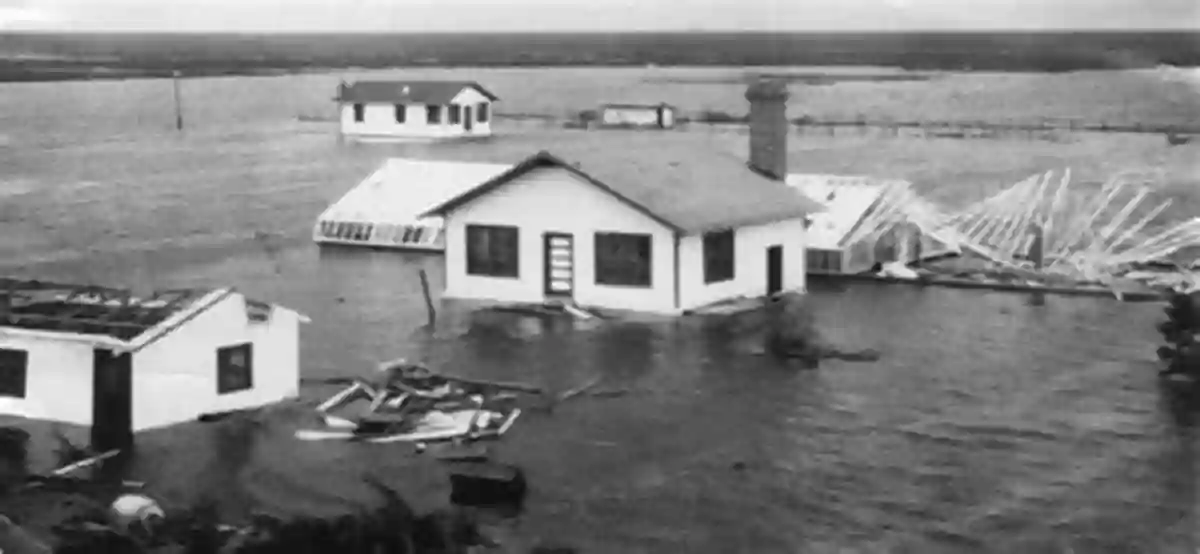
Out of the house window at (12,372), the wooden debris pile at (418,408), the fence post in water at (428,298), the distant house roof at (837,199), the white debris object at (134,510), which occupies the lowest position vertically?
the white debris object at (134,510)

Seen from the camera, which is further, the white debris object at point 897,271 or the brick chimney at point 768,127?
the white debris object at point 897,271

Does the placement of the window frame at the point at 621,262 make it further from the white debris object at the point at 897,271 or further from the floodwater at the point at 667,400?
the white debris object at the point at 897,271

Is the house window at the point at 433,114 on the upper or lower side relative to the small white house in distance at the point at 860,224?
upper

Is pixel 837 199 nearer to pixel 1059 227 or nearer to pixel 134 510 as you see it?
pixel 1059 227

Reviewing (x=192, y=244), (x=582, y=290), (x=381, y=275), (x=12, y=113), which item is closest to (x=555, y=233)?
(x=582, y=290)

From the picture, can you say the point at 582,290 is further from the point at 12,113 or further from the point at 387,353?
the point at 12,113

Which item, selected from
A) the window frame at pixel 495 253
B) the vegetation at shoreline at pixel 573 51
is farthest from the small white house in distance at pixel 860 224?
the window frame at pixel 495 253

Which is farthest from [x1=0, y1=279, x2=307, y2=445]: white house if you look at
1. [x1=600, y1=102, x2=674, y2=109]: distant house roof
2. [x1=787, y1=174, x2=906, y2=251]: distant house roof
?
[x1=787, y1=174, x2=906, y2=251]: distant house roof
